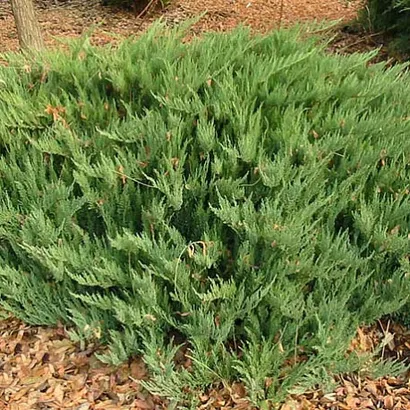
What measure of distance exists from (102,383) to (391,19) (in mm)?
4466

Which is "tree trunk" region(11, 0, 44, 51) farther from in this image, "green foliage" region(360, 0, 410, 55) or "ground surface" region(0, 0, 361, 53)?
"green foliage" region(360, 0, 410, 55)

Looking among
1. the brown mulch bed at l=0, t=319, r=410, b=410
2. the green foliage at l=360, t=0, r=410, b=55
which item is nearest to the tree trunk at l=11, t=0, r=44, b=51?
the brown mulch bed at l=0, t=319, r=410, b=410

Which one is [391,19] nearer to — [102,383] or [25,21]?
[25,21]

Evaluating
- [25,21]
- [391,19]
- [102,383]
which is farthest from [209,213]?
[391,19]

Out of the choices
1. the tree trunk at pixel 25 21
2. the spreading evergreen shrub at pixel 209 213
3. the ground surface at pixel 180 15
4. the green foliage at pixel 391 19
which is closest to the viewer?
the spreading evergreen shrub at pixel 209 213

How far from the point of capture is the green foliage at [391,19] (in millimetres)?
5266

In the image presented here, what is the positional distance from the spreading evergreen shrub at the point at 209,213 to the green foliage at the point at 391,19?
106 inches

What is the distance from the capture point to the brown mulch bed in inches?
94.9

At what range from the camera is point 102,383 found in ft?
8.26

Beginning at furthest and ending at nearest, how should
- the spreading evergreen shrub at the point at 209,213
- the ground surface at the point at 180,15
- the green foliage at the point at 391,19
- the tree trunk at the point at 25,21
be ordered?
the ground surface at the point at 180,15
the green foliage at the point at 391,19
the tree trunk at the point at 25,21
the spreading evergreen shrub at the point at 209,213

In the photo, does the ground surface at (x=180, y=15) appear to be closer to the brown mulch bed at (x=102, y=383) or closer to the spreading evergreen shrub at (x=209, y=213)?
the spreading evergreen shrub at (x=209, y=213)

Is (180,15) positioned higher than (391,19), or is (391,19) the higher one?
(391,19)

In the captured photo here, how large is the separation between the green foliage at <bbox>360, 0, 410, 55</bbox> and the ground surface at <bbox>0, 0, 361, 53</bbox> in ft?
3.27

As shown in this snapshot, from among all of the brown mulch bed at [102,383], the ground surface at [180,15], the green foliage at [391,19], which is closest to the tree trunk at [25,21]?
the ground surface at [180,15]
